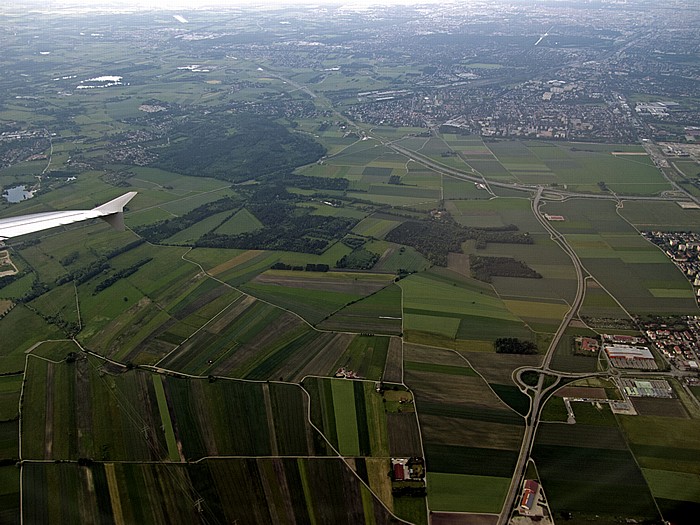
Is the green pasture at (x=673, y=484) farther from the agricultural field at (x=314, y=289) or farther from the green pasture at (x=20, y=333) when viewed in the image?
the green pasture at (x=20, y=333)

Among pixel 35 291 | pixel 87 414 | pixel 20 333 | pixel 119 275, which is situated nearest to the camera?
pixel 87 414

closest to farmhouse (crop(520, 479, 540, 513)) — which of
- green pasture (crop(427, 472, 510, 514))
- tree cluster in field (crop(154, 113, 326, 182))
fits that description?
green pasture (crop(427, 472, 510, 514))

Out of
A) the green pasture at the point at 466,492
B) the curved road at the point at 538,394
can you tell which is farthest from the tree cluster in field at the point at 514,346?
the green pasture at the point at 466,492

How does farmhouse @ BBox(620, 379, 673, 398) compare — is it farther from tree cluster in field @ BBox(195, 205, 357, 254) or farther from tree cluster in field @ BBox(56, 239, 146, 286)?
tree cluster in field @ BBox(56, 239, 146, 286)

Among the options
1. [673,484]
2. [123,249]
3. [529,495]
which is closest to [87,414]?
[123,249]

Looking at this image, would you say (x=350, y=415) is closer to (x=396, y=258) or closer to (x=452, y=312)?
(x=452, y=312)

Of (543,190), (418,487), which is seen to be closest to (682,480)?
(418,487)
